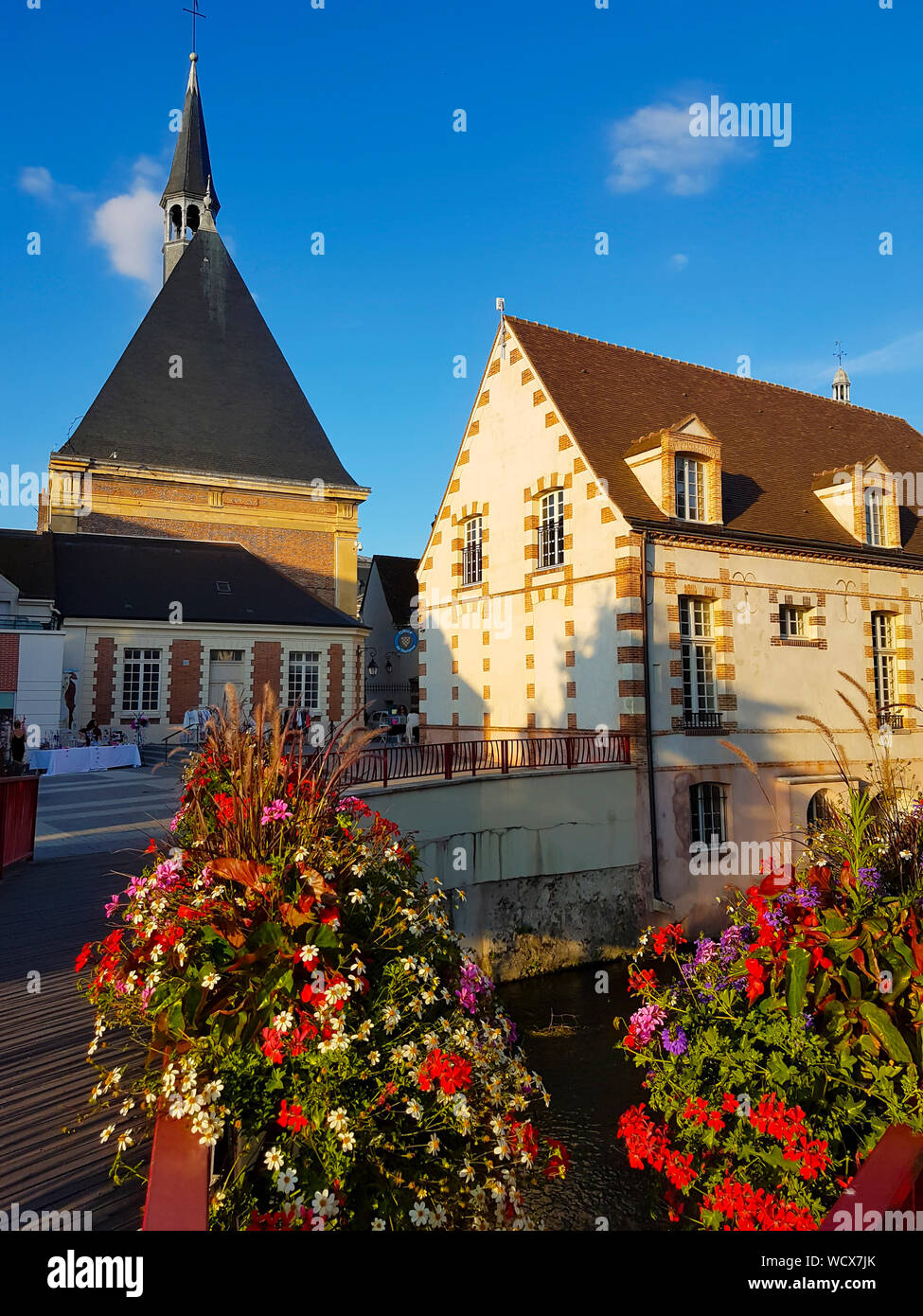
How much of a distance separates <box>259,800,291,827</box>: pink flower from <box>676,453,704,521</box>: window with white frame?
13069 millimetres

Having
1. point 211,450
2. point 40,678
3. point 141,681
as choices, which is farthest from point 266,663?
point 211,450

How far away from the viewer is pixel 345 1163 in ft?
8.80

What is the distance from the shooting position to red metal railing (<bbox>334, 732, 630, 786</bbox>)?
11.3m

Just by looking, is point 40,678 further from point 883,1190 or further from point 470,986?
point 883,1190

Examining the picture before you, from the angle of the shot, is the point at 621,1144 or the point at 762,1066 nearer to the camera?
the point at 762,1066

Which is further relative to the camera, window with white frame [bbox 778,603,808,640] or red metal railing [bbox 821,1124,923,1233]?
window with white frame [bbox 778,603,808,640]

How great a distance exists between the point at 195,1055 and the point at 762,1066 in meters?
2.13

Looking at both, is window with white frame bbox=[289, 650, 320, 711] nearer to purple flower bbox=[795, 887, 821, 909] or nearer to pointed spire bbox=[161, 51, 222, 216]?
purple flower bbox=[795, 887, 821, 909]

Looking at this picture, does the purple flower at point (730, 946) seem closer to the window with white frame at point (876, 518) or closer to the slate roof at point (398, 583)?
the window with white frame at point (876, 518)

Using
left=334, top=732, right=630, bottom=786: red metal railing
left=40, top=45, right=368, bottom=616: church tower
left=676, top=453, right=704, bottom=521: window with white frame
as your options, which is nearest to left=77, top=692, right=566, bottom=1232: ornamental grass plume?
left=334, top=732, right=630, bottom=786: red metal railing

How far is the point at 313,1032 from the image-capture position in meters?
2.85

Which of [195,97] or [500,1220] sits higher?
[195,97]

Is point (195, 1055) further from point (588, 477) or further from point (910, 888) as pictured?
point (588, 477)
